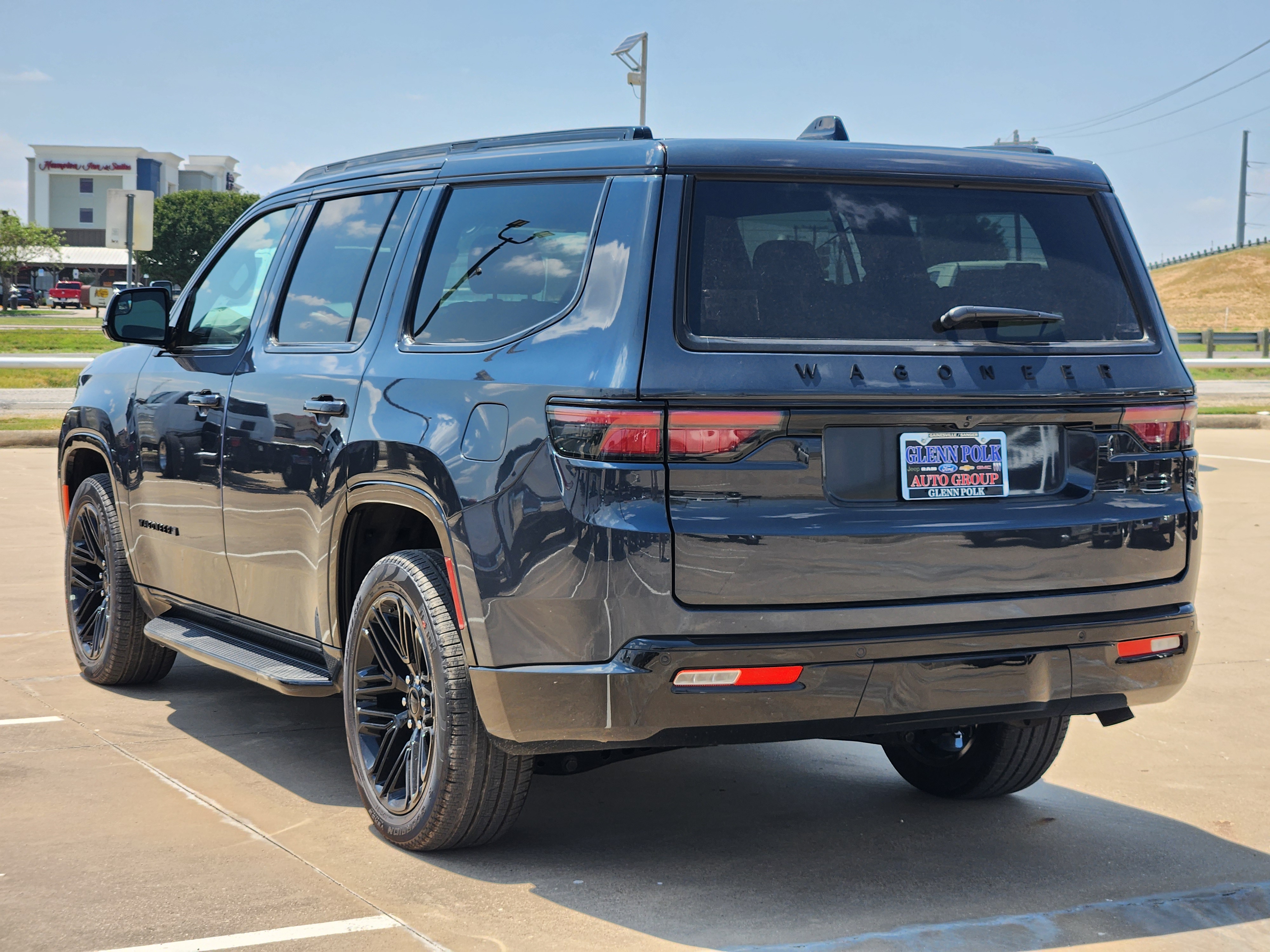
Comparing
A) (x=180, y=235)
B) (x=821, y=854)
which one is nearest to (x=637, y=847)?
(x=821, y=854)

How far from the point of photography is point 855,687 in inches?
137

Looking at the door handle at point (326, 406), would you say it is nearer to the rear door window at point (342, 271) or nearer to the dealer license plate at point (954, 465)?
the rear door window at point (342, 271)

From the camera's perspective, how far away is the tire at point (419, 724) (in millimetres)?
3768

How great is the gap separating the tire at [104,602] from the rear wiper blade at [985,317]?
3.63m

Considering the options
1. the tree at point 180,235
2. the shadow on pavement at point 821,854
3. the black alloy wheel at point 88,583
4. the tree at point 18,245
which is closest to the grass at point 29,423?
the black alloy wheel at point 88,583

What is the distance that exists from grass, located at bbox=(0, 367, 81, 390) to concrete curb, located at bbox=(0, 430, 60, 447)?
660 centimetres

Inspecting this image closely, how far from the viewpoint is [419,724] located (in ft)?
13.2

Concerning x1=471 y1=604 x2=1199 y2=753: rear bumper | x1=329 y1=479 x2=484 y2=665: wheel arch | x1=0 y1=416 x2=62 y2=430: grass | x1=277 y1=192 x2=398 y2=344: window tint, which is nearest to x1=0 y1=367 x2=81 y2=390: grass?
x1=0 y1=416 x2=62 y2=430: grass

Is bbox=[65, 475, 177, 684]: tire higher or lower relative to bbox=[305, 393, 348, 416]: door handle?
lower

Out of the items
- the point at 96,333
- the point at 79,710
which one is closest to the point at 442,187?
the point at 79,710

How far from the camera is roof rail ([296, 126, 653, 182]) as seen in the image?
3.82 metres

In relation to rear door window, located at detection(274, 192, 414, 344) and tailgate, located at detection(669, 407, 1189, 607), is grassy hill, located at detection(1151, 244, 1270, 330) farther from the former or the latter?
tailgate, located at detection(669, 407, 1189, 607)

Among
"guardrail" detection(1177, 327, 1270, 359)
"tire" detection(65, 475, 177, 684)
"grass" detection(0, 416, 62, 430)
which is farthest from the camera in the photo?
"guardrail" detection(1177, 327, 1270, 359)

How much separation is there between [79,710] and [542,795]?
6.87 ft
